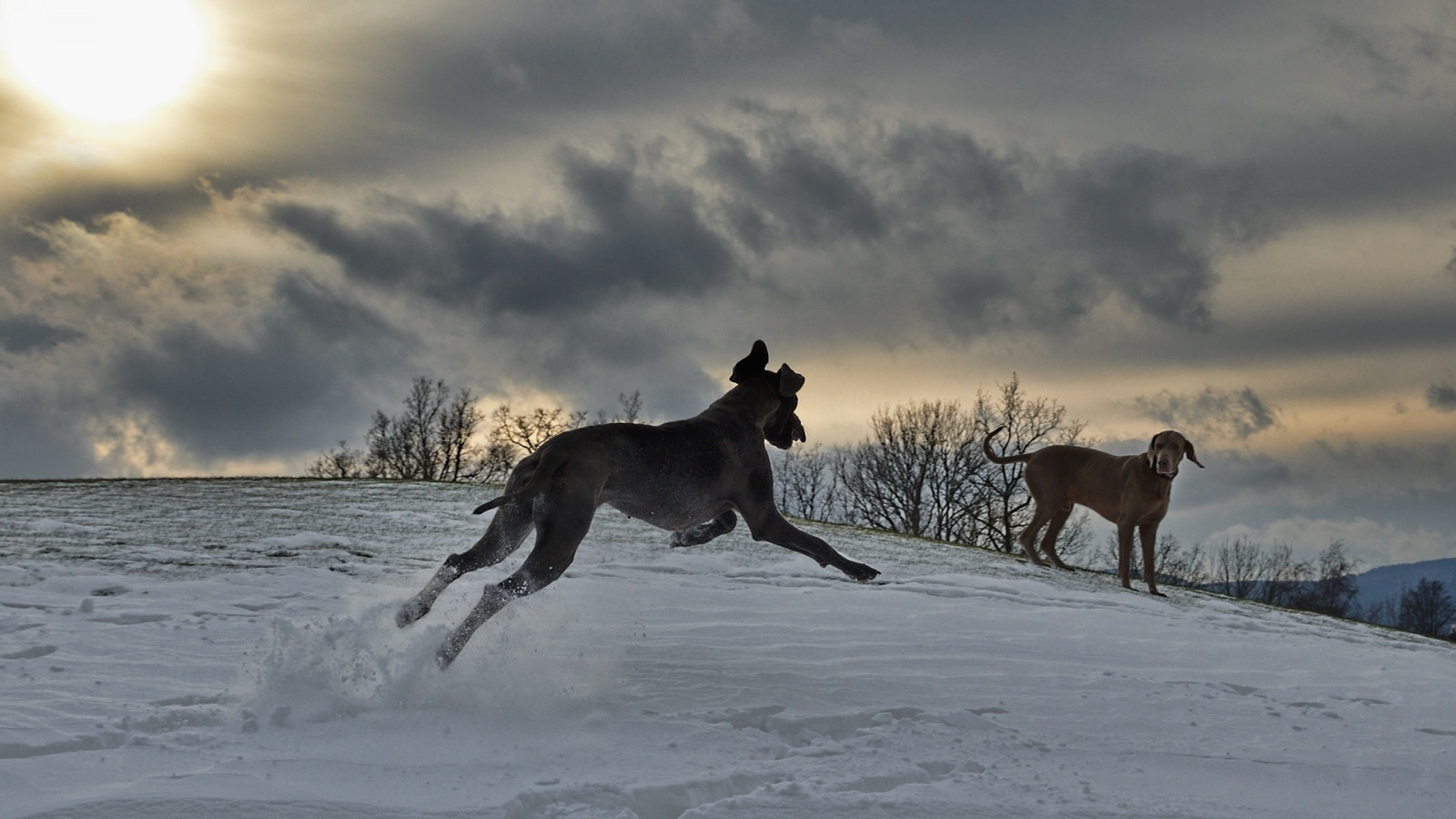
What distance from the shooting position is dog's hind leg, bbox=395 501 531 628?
5.19 m

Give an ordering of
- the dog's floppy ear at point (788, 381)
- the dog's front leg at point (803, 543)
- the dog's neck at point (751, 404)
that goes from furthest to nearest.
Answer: the dog's floppy ear at point (788, 381) < the dog's neck at point (751, 404) < the dog's front leg at point (803, 543)

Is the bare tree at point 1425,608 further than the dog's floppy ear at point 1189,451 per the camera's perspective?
Yes

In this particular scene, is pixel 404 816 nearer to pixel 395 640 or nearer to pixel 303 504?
pixel 395 640

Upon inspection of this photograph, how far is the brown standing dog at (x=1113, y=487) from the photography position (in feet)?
40.3

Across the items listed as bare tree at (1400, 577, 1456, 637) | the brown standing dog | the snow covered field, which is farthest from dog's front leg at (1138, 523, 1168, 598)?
bare tree at (1400, 577, 1456, 637)

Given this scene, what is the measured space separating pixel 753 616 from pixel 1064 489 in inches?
277

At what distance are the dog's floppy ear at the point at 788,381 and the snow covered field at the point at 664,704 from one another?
1.72m

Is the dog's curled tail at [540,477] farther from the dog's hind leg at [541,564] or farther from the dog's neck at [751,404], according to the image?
the dog's neck at [751,404]

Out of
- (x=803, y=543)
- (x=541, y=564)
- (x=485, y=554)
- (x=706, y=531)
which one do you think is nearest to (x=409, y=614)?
(x=485, y=554)

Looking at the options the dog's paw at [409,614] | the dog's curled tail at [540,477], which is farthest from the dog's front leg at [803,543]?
the dog's paw at [409,614]

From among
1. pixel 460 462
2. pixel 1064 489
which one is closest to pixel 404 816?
pixel 1064 489

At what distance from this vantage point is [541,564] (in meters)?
5.00

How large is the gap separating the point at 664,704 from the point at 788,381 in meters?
2.26

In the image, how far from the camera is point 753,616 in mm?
8109
